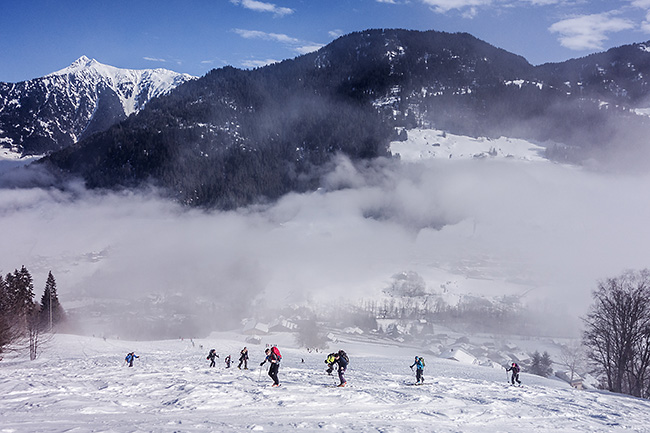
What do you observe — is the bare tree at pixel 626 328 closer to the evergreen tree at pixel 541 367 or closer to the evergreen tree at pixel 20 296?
the evergreen tree at pixel 541 367

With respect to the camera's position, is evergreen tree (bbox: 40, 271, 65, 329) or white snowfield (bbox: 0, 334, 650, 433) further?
evergreen tree (bbox: 40, 271, 65, 329)

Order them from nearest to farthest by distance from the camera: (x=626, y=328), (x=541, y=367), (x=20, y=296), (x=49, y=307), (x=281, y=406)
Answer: (x=281, y=406), (x=626, y=328), (x=20, y=296), (x=49, y=307), (x=541, y=367)

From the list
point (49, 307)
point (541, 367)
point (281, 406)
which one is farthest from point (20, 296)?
point (541, 367)

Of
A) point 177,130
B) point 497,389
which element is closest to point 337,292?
point 177,130

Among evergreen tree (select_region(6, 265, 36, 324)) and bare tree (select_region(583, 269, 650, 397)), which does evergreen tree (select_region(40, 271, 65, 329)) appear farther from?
bare tree (select_region(583, 269, 650, 397))

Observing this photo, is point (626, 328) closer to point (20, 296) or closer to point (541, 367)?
point (541, 367)

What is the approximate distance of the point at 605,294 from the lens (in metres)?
33.6

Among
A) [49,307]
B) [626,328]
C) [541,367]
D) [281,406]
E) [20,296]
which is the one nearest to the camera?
[281,406]

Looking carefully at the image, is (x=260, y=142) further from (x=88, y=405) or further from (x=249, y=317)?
(x=88, y=405)

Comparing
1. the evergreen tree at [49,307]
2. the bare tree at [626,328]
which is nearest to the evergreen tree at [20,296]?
the evergreen tree at [49,307]

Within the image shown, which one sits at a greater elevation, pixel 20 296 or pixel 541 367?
pixel 20 296

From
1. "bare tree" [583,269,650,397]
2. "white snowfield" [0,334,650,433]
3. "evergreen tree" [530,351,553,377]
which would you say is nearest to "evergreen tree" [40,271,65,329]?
"white snowfield" [0,334,650,433]

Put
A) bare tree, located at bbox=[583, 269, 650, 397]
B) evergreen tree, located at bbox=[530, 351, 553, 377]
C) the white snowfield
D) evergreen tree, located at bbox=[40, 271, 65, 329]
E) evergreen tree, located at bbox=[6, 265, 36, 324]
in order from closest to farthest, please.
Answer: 1. the white snowfield
2. bare tree, located at bbox=[583, 269, 650, 397]
3. evergreen tree, located at bbox=[6, 265, 36, 324]
4. evergreen tree, located at bbox=[40, 271, 65, 329]
5. evergreen tree, located at bbox=[530, 351, 553, 377]

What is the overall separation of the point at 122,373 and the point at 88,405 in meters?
8.56
